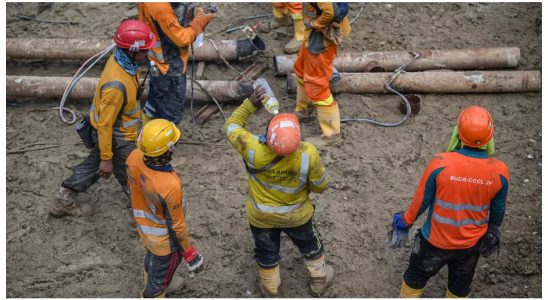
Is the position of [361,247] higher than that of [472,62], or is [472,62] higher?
[472,62]

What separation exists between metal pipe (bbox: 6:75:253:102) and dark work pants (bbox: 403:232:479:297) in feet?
11.1

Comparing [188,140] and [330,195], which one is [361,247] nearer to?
[330,195]

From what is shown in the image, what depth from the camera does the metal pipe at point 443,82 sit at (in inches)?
321

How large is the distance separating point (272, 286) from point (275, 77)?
340 centimetres

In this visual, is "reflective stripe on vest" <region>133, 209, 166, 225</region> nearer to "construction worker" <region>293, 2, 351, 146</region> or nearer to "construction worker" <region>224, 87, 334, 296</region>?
"construction worker" <region>224, 87, 334, 296</region>

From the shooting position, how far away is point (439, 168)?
4.88m

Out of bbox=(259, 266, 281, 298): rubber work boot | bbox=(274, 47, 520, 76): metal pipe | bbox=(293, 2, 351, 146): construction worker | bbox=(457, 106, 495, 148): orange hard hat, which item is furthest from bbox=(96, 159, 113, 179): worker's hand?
bbox=(457, 106, 495, 148): orange hard hat

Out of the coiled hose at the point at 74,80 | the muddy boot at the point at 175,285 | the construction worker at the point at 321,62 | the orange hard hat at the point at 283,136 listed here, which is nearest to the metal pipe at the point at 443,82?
the construction worker at the point at 321,62

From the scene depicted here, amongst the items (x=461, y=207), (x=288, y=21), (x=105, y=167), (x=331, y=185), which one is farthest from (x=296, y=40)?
(x=461, y=207)

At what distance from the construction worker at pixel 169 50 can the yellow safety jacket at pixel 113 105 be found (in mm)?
840

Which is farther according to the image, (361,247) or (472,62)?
(472,62)

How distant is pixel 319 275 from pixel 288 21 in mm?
4402

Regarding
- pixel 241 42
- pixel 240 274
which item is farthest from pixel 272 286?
pixel 241 42

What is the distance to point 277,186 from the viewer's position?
17.3ft
